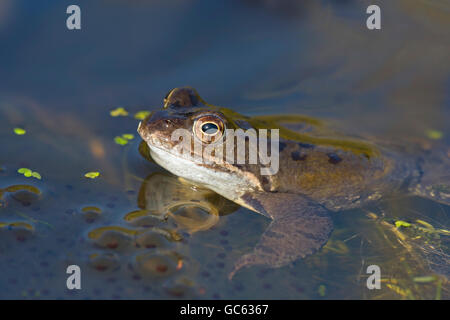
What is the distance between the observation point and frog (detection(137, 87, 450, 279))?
20.0 ft

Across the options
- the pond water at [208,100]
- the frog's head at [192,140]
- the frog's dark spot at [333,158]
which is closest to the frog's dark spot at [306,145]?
the frog's dark spot at [333,158]

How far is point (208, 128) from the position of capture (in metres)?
6.19


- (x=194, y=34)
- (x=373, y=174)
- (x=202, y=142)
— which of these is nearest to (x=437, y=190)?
(x=373, y=174)

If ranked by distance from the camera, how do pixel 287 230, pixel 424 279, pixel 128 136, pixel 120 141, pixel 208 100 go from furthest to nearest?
1. pixel 208 100
2. pixel 128 136
3. pixel 120 141
4. pixel 287 230
5. pixel 424 279

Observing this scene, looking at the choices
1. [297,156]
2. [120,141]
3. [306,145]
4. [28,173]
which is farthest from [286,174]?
[28,173]

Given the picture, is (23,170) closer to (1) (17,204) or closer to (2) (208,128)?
(1) (17,204)

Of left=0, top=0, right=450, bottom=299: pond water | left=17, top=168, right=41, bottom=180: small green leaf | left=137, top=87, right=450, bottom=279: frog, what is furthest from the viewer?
left=17, top=168, right=41, bottom=180: small green leaf

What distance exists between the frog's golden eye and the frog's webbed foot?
1002 millimetres

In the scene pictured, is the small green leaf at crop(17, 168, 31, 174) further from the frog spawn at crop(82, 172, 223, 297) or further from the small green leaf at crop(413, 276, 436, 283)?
the small green leaf at crop(413, 276, 436, 283)

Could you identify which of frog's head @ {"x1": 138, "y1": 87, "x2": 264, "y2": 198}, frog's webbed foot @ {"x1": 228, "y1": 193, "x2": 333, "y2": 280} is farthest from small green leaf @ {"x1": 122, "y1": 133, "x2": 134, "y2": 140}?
frog's webbed foot @ {"x1": 228, "y1": 193, "x2": 333, "y2": 280}

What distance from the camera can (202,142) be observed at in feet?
20.7

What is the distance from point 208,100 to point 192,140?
233 cm

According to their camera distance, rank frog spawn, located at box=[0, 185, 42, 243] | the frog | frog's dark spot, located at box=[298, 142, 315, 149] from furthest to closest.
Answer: frog's dark spot, located at box=[298, 142, 315, 149] → the frog → frog spawn, located at box=[0, 185, 42, 243]

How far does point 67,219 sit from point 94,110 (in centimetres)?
257
